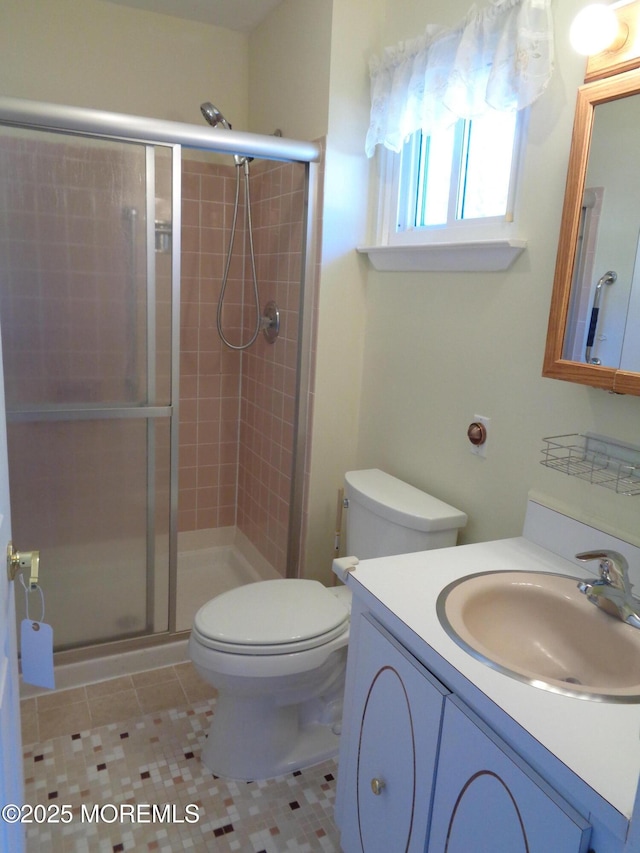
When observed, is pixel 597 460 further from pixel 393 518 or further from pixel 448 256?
pixel 448 256

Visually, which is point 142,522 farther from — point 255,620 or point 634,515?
point 634,515

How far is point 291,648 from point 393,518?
47 cm

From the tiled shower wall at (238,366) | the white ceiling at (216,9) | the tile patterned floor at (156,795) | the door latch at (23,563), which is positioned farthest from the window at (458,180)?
the tile patterned floor at (156,795)

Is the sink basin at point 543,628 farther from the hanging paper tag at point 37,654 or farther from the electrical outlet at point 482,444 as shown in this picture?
the hanging paper tag at point 37,654

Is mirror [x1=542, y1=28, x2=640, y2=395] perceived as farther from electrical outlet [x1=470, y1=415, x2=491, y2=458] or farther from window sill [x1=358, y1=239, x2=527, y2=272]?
electrical outlet [x1=470, y1=415, x2=491, y2=458]

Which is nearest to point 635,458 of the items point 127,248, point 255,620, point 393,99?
point 255,620

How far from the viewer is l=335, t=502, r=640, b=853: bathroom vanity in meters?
0.84

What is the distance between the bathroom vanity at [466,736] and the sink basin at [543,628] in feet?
A: 0.16

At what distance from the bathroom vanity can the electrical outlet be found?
247mm

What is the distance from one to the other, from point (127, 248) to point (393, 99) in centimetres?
98

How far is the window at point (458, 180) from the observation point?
1.70 metres

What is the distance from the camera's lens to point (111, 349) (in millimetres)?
2047

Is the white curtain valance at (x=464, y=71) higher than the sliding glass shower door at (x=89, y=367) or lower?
higher

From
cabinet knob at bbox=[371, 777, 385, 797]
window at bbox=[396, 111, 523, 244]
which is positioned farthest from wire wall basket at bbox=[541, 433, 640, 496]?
cabinet knob at bbox=[371, 777, 385, 797]
